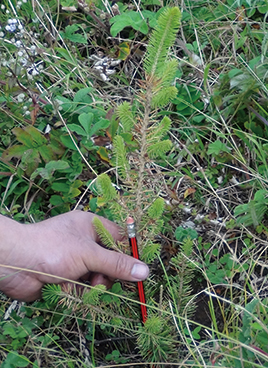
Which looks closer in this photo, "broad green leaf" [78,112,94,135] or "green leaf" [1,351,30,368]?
"green leaf" [1,351,30,368]

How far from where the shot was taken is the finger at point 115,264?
64.8 inches

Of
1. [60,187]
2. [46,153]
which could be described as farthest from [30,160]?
[60,187]

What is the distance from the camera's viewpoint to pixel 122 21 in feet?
8.30

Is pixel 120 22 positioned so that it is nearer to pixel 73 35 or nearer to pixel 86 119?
pixel 73 35

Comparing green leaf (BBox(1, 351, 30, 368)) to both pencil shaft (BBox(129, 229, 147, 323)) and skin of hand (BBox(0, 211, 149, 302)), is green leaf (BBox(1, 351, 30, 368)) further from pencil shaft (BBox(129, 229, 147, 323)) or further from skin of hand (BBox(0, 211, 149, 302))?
pencil shaft (BBox(129, 229, 147, 323))

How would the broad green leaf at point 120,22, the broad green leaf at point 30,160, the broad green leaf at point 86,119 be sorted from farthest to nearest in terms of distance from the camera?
the broad green leaf at point 120,22 → the broad green leaf at point 30,160 → the broad green leaf at point 86,119

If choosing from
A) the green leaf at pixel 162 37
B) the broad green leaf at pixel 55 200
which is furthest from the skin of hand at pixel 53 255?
the green leaf at pixel 162 37

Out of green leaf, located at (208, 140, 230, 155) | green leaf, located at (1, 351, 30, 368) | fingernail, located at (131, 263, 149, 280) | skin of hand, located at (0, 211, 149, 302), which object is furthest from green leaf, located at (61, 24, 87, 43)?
green leaf, located at (1, 351, 30, 368)

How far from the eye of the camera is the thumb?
1645 millimetres

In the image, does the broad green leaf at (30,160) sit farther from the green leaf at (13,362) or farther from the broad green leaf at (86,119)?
the green leaf at (13,362)

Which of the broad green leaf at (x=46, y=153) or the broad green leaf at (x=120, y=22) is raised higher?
the broad green leaf at (x=120, y=22)

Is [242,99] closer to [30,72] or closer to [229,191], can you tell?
[229,191]

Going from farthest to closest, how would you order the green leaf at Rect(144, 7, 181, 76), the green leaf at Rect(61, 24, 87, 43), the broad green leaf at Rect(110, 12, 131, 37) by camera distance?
the green leaf at Rect(61, 24, 87, 43)
the broad green leaf at Rect(110, 12, 131, 37)
the green leaf at Rect(144, 7, 181, 76)

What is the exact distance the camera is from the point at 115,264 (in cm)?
166
